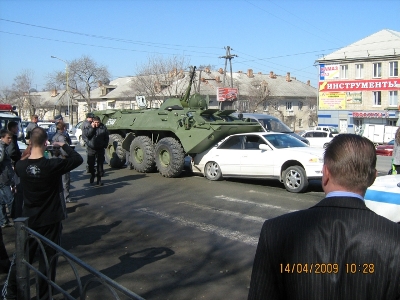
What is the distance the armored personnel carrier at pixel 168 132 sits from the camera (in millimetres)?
13312

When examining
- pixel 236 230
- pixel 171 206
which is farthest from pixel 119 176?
pixel 236 230

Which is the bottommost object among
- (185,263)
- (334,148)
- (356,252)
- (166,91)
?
(185,263)

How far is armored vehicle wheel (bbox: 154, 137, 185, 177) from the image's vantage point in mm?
13422

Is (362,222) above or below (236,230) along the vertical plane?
above

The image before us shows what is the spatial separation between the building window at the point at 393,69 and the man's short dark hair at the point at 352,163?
4760cm

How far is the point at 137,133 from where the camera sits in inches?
623

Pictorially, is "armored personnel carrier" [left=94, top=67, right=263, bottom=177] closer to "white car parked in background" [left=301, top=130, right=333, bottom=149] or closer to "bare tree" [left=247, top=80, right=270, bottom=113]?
"white car parked in background" [left=301, top=130, right=333, bottom=149]

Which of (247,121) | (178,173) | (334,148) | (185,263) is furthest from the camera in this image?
(247,121)

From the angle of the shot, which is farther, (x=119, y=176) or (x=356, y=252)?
(x=119, y=176)

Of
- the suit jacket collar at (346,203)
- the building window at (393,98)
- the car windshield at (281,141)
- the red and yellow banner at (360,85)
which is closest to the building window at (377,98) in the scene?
the red and yellow banner at (360,85)

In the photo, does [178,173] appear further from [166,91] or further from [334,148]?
[166,91]

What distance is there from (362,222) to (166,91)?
46.9 meters

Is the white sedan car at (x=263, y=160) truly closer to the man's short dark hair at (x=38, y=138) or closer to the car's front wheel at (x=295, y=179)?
the car's front wheel at (x=295, y=179)

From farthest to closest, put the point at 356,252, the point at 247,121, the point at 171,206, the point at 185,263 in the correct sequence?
the point at 247,121 < the point at 171,206 < the point at 185,263 < the point at 356,252
